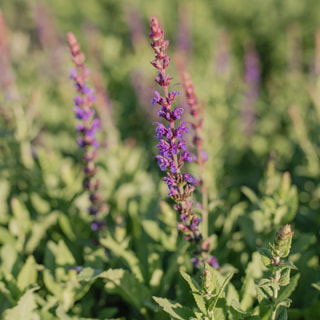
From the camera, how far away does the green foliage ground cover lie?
256 cm

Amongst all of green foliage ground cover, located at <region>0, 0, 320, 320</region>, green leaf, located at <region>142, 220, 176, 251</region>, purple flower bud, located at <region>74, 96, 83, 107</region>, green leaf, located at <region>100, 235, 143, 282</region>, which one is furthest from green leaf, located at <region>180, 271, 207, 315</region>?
purple flower bud, located at <region>74, 96, 83, 107</region>

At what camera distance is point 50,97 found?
679cm

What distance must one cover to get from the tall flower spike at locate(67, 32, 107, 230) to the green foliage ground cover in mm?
294

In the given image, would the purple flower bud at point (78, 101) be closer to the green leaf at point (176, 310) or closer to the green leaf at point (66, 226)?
the green leaf at point (66, 226)

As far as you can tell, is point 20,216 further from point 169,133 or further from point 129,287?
point 169,133

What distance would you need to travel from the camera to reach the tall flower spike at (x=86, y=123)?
8.84 ft

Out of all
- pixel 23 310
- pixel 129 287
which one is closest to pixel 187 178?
pixel 129 287

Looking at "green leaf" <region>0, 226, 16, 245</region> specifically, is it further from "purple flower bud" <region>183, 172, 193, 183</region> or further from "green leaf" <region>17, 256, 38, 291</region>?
"purple flower bud" <region>183, 172, 193, 183</region>

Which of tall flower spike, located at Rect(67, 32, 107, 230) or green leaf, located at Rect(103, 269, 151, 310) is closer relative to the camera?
green leaf, located at Rect(103, 269, 151, 310)

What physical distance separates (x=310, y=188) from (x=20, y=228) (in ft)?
10.4

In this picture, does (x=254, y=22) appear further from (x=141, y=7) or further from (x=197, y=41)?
(x=141, y=7)

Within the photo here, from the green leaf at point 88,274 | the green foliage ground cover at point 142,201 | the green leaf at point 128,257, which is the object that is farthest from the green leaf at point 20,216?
the green leaf at point 88,274

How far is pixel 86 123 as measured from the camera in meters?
A: 2.92

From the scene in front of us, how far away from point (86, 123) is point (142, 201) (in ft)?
3.40
